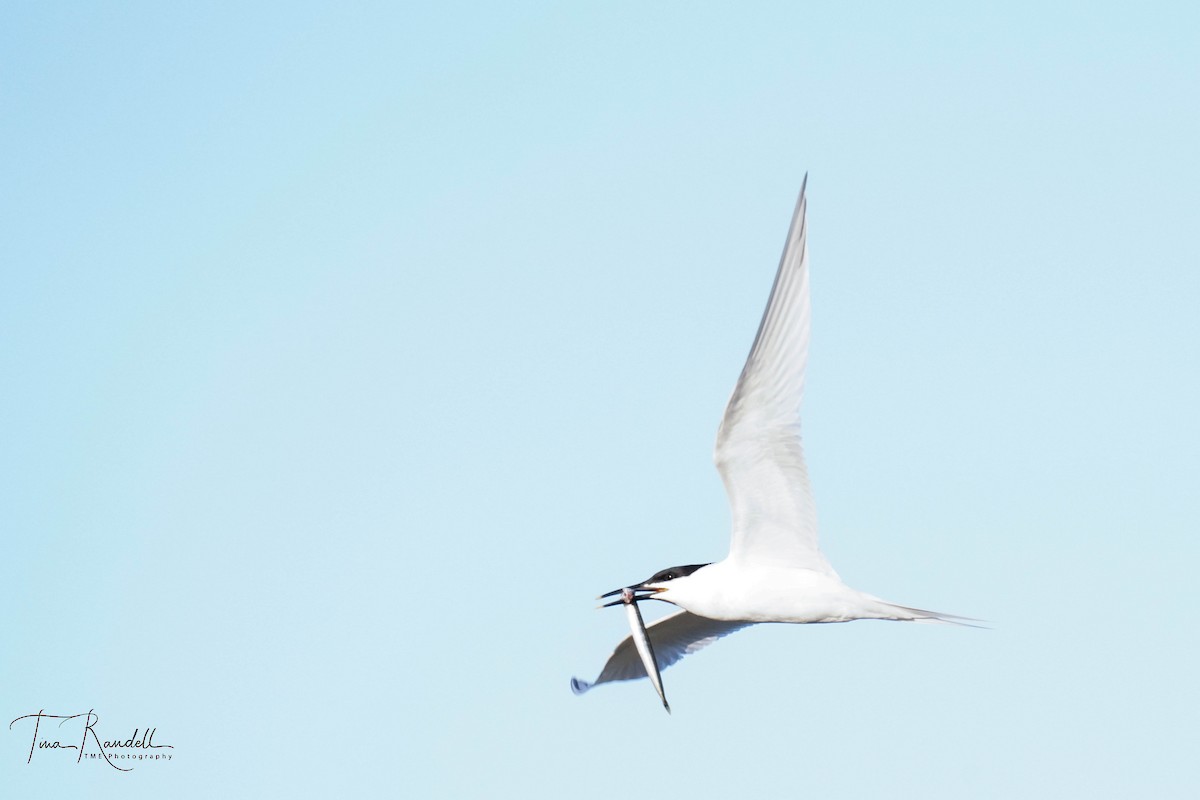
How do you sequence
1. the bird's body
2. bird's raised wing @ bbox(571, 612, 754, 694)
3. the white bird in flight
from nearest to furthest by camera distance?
the white bird in flight < the bird's body < bird's raised wing @ bbox(571, 612, 754, 694)

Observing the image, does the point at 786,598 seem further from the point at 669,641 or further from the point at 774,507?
the point at 669,641

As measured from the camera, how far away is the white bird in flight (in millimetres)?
8820

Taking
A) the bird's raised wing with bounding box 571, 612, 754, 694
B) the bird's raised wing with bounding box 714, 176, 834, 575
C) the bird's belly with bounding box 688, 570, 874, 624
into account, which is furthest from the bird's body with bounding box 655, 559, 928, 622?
the bird's raised wing with bounding box 571, 612, 754, 694

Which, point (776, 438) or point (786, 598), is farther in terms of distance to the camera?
point (786, 598)

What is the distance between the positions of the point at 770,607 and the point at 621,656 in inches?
113

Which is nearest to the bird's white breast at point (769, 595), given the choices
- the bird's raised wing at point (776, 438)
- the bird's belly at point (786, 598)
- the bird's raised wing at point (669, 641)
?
the bird's belly at point (786, 598)

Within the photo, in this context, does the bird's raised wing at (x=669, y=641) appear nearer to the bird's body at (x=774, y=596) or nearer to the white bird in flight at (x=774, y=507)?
the white bird in flight at (x=774, y=507)

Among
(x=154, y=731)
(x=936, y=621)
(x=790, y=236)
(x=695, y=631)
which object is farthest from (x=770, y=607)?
(x=154, y=731)

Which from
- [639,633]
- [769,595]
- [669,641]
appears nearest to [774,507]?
[769,595]

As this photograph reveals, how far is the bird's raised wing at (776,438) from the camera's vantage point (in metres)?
8.69

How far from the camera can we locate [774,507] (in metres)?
10.1

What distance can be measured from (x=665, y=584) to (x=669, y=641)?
1.77 meters

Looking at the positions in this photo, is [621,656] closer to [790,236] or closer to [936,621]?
[936,621]

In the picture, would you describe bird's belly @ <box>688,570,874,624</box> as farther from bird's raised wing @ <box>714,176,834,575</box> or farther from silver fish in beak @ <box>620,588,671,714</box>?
silver fish in beak @ <box>620,588,671,714</box>
